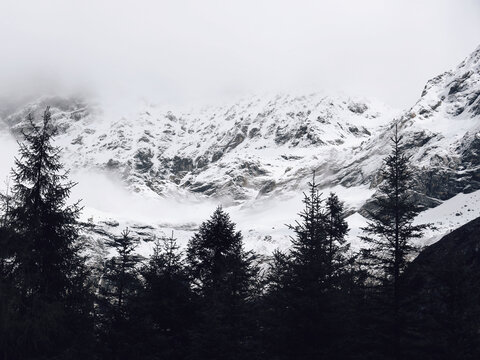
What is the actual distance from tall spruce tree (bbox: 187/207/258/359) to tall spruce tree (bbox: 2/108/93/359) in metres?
5.36

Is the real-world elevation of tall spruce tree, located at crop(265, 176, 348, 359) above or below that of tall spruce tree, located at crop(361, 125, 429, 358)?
below

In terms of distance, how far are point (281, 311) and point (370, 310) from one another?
17.7ft

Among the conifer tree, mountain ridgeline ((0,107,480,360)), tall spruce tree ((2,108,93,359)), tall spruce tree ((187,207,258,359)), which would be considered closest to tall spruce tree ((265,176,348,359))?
mountain ridgeline ((0,107,480,360))

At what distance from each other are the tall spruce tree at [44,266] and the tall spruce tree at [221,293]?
17.6ft

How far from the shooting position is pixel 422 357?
80.1 feet

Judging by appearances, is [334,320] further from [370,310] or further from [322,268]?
[370,310]

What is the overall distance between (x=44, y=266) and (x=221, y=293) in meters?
8.04

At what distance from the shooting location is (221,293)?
89.2ft

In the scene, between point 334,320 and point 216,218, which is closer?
point 334,320

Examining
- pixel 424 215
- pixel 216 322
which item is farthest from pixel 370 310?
pixel 424 215

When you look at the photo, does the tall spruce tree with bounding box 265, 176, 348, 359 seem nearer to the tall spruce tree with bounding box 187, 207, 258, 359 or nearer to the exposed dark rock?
the tall spruce tree with bounding box 187, 207, 258, 359

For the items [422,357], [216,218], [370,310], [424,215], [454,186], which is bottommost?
[422,357]

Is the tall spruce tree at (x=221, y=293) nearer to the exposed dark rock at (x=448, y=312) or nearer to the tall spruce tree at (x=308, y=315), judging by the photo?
the tall spruce tree at (x=308, y=315)

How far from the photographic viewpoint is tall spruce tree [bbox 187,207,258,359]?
981 inches
